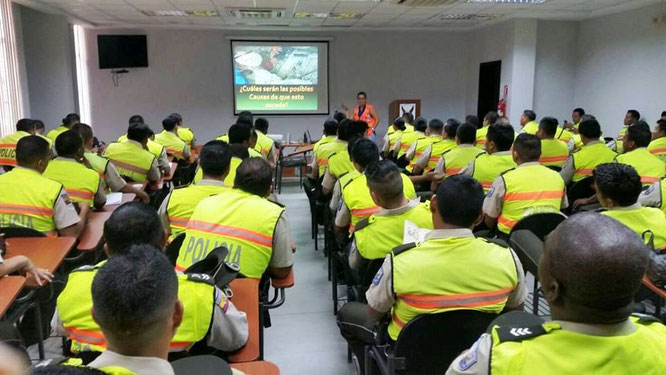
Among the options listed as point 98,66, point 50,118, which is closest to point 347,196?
point 50,118

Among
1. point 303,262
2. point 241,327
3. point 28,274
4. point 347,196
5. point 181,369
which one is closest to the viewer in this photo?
point 181,369

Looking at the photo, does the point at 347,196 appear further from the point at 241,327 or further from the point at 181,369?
the point at 181,369

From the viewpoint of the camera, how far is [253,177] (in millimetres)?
2566

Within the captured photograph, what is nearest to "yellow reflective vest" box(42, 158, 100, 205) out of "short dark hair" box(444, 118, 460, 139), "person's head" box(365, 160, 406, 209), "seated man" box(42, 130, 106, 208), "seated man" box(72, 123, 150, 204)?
"seated man" box(42, 130, 106, 208)

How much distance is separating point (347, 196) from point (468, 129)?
2131 millimetres

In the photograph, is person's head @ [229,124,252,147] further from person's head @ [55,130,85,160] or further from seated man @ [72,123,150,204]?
person's head @ [55,130,85,160]

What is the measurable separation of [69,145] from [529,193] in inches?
131

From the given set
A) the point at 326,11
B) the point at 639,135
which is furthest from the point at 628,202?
the point at 326,11

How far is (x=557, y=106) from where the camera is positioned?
10.7 m

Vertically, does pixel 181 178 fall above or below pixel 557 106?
below

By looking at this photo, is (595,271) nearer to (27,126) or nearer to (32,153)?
(32,153)

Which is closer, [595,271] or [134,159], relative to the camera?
[595,271]

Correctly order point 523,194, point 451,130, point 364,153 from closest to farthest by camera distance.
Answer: point 523,194 < point 364,153 < point 451,130

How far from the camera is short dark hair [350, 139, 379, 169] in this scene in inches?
155
